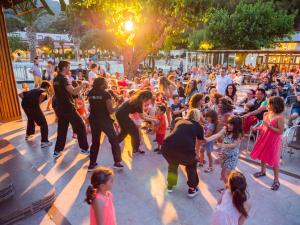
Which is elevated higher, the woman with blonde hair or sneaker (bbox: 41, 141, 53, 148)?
the woman with blonde hair

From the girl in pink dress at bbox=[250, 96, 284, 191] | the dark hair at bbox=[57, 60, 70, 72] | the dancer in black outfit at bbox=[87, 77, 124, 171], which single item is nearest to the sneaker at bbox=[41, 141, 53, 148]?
the dancer in black outfit at bbox=[87, 77, 124, 171]

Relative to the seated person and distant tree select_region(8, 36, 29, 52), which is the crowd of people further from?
distant tree select_region(8, 36, 29, 52)

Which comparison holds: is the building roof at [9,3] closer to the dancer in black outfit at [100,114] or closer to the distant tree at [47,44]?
the dancer in black outfit at [100,114]

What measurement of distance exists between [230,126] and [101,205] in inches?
85.5

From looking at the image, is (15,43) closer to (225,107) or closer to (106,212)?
(225,107)

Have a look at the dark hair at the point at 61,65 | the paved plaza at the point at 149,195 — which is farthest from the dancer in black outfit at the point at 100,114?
the dark hair at the point at 61,65

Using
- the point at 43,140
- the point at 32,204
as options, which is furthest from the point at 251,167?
the point at 43,140

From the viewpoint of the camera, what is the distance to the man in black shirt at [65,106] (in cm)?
481

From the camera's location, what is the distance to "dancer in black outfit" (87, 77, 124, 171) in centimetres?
437

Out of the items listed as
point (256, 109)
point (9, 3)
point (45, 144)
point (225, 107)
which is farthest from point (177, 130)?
point (9, 3)

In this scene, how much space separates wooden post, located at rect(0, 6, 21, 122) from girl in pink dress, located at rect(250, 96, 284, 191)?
722 cm

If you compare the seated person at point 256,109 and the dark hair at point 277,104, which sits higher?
the dark hair at point 277,104

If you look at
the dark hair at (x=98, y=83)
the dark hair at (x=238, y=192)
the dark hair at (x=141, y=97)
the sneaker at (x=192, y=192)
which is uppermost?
the dark hair at (x=98, y=83)

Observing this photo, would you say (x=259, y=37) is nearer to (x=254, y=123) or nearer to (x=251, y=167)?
(x=254, y=123)
